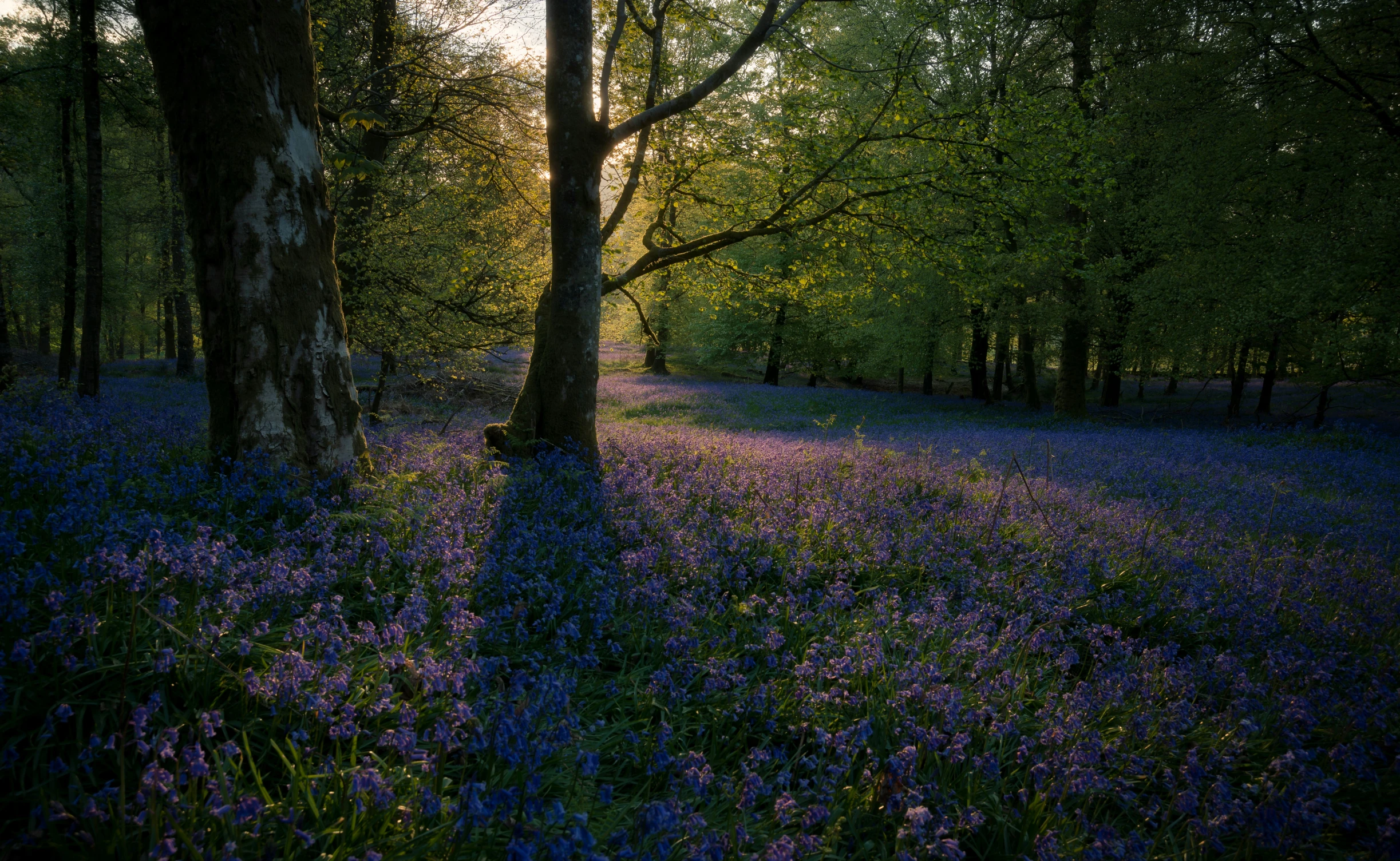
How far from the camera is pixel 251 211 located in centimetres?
425

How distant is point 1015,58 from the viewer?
1919 cm

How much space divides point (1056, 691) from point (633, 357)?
43.4 metres

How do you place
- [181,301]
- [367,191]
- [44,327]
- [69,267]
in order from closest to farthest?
1. [367,191]
2. [69,267]
3. [181,301]
4. [44,327]

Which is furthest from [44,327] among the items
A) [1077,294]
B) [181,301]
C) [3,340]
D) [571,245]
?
[1077,294]

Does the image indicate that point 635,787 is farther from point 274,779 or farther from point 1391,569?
point 1391,569

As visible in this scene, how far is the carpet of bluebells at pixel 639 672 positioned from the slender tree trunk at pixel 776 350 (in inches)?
1057

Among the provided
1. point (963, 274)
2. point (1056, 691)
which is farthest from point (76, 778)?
point (963, 274)

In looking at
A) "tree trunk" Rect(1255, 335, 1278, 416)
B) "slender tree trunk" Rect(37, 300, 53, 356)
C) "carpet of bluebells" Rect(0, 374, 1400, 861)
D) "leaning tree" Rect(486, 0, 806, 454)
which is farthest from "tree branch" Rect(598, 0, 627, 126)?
"slender tree trunk" Rect(37, 300, 53, 356)

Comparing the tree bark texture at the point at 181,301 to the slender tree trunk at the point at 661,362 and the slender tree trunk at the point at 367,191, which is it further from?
the slender tree trunk at the point at 661,362

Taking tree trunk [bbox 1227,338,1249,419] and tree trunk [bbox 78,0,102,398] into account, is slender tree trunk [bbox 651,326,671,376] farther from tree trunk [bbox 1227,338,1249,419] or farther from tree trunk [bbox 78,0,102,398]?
tree trunk [bbox 1227,338,1249,419]

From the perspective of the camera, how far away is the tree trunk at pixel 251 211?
13.7 feet

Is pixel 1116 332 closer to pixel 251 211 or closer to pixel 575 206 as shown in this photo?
pixel 575 206

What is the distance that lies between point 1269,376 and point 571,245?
28.4 meters

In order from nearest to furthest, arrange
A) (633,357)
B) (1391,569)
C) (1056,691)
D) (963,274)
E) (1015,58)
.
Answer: (1056,691)
(1391,569)
(963,274)
(1015,58)
(633,357)
